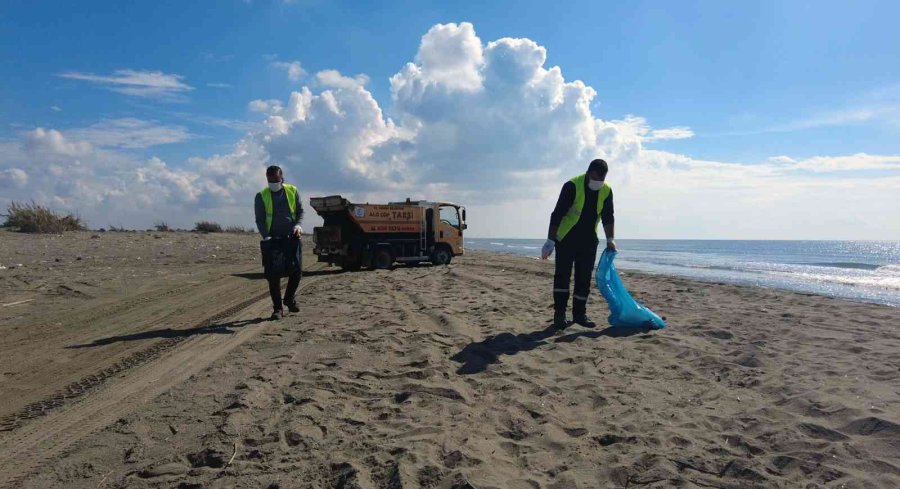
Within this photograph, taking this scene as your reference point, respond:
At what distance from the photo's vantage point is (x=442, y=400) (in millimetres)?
3988

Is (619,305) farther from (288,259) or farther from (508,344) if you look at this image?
(288,259)

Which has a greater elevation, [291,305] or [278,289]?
[278,289]

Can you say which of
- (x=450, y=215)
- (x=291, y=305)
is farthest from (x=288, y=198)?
(x=450, y=215)

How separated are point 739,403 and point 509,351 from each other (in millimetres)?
2194

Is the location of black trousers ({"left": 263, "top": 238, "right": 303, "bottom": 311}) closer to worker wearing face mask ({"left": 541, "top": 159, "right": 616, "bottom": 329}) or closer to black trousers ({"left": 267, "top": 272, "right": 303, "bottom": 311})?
black trousers ({"left": 267, "top": 272, "right": 303, "bottom": 311})

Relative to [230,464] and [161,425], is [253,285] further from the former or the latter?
[230,464]

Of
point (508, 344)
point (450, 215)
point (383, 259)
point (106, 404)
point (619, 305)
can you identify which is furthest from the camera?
point (450, 215)

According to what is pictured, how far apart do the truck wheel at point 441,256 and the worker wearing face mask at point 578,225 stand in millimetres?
12541

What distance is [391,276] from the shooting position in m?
14.6

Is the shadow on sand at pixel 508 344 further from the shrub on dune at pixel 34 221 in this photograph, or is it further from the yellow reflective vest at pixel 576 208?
the shrub on dune at pixel 34 221

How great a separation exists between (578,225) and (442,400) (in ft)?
11.1

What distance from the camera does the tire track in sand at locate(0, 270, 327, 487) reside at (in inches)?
122

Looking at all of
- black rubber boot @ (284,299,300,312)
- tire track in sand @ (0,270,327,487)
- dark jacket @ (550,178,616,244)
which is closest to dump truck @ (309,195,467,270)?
black rubber boot @ (284,299,300,312)

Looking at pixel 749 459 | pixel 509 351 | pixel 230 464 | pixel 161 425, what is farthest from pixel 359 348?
pixel 749 459
